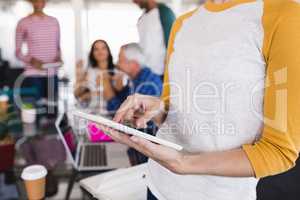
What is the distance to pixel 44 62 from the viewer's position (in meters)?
1.61

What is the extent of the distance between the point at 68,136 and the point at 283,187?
0.84 metres

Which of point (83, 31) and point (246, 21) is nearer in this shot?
point (246, 21)

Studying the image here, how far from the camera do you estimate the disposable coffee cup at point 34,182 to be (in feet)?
2.77

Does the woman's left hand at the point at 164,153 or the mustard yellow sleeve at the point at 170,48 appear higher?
the mustard yellow sleeve at the point at 170,48

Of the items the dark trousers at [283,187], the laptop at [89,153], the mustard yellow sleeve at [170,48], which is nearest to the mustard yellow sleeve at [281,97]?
the mustard yellow sleeve at [170,48]

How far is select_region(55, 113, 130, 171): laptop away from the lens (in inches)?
42.8

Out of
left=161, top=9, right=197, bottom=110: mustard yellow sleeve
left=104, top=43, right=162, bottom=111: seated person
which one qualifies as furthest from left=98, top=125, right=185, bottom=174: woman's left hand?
left=104, top=43, right=162, bottom=111: seated person

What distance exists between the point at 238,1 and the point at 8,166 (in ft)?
3.20

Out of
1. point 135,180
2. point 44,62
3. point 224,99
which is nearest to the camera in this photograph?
point 224,99

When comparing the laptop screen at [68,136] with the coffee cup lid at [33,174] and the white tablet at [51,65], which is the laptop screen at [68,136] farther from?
the white tablet at [51,65]

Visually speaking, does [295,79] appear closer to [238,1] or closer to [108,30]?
[238,1]

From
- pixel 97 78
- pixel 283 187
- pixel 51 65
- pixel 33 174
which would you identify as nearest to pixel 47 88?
pixel 51 65

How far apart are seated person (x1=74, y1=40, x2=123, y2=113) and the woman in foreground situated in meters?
0.83

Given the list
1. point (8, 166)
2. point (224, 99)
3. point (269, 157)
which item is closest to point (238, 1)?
point (224, 99)
